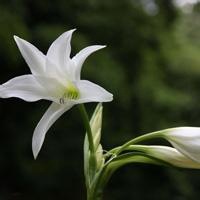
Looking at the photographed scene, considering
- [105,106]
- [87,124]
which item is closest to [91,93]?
[87,124]

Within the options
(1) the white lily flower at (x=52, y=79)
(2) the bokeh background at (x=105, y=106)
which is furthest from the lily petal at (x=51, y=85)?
(2) the bokeh background at (x=105, y=106)

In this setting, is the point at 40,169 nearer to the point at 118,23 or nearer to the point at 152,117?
the point at 152,117

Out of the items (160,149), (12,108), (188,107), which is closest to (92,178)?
(160,149)

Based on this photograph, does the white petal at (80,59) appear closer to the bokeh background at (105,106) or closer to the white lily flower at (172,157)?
the white lily flower at (172,157)

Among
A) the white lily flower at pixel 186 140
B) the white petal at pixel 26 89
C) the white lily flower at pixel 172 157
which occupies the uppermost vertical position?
the white petal at pixel 26 89

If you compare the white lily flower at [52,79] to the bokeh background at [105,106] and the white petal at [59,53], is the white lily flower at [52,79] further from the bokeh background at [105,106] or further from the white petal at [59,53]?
the bokeh background at [105,106]

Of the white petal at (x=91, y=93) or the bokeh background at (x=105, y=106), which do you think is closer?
the white petal at (x=91, y=93)

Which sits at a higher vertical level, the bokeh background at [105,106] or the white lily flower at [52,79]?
the white lily flower at [52,79]
